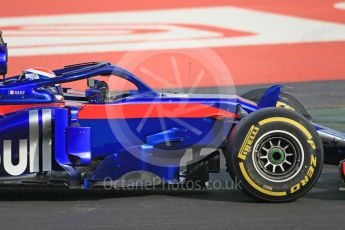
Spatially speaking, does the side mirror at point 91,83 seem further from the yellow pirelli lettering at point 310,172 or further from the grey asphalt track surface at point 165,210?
the yellow pirelli lettering at point 310,172

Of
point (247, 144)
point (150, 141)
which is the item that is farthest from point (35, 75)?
point (247, 144)

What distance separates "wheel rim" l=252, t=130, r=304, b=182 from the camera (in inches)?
250

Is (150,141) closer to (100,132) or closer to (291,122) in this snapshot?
(100,132)

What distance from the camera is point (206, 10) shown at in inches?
784

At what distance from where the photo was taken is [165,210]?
Result: 20.3 ft

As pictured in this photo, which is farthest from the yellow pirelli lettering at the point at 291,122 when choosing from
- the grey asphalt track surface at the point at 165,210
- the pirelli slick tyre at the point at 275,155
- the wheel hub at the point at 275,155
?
the grey asphalt track surface at the point at 165,210

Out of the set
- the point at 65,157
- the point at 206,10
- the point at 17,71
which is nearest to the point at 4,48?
the point at 65,157

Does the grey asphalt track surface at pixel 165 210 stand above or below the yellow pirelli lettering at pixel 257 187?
below

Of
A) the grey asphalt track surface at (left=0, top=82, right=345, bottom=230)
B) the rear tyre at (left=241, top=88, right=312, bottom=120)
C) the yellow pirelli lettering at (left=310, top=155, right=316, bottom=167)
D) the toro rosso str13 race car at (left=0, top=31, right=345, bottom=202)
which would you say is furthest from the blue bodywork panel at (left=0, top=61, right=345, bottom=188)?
the rear tyre at (left=241, top=88, right=312, bottom=120)

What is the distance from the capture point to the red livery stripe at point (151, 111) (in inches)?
268

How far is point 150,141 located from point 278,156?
3.96 ft

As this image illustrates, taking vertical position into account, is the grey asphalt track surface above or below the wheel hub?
below

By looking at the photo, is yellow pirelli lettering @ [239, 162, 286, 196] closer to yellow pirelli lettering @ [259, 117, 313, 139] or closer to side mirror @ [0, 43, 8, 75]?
yellow pirelli lettering @ [259, 117, 313, 139]

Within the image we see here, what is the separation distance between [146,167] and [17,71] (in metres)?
11.2
